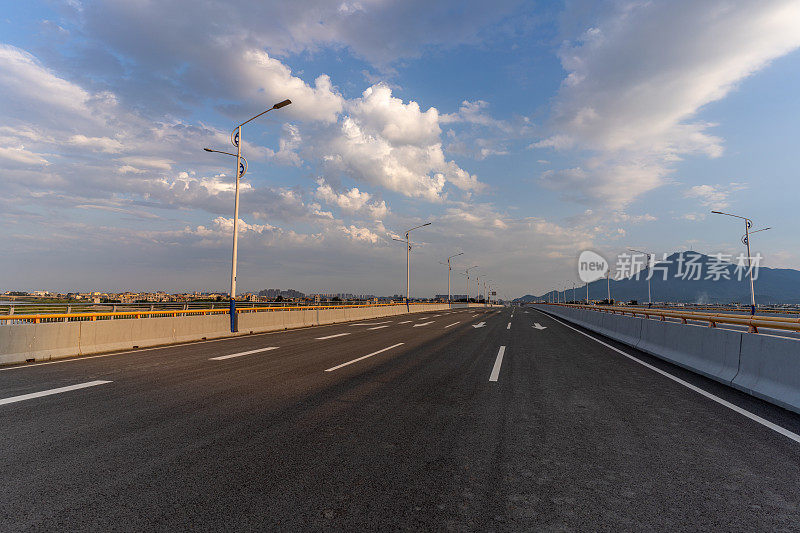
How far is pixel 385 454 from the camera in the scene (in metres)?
3.90

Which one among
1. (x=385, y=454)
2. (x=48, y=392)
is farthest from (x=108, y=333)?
(x=385, y=454)

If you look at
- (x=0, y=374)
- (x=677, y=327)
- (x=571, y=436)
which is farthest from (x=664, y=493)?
(x=0, y=374)

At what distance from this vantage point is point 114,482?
329 centimetres

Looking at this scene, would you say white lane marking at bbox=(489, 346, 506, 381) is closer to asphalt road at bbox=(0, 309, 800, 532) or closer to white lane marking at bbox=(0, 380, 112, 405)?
asphalt road at bbox=(0, 309, 800, 532)

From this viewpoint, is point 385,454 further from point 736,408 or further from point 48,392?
point 48,392

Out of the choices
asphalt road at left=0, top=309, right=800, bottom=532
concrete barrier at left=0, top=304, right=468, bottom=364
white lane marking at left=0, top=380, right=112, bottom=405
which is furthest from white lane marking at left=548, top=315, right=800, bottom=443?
concrete barrier at left=0, top=304, right=468, bottom=364

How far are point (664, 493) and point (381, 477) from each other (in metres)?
2.32

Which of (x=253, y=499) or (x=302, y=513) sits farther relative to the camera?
(x=253, y=499)

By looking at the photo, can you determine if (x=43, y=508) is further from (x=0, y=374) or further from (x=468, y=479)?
(x=0, y=374)

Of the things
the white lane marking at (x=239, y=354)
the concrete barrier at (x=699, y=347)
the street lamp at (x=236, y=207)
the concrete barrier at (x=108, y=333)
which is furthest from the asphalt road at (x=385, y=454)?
the street lamp at (x=236, y=207)

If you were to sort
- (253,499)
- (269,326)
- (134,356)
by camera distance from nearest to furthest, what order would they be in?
(253,499) → (134,356) → (269,326)

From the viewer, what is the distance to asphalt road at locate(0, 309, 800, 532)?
9.29 feet

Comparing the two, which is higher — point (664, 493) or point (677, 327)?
point (677, 327)

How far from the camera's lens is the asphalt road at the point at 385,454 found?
283cm
